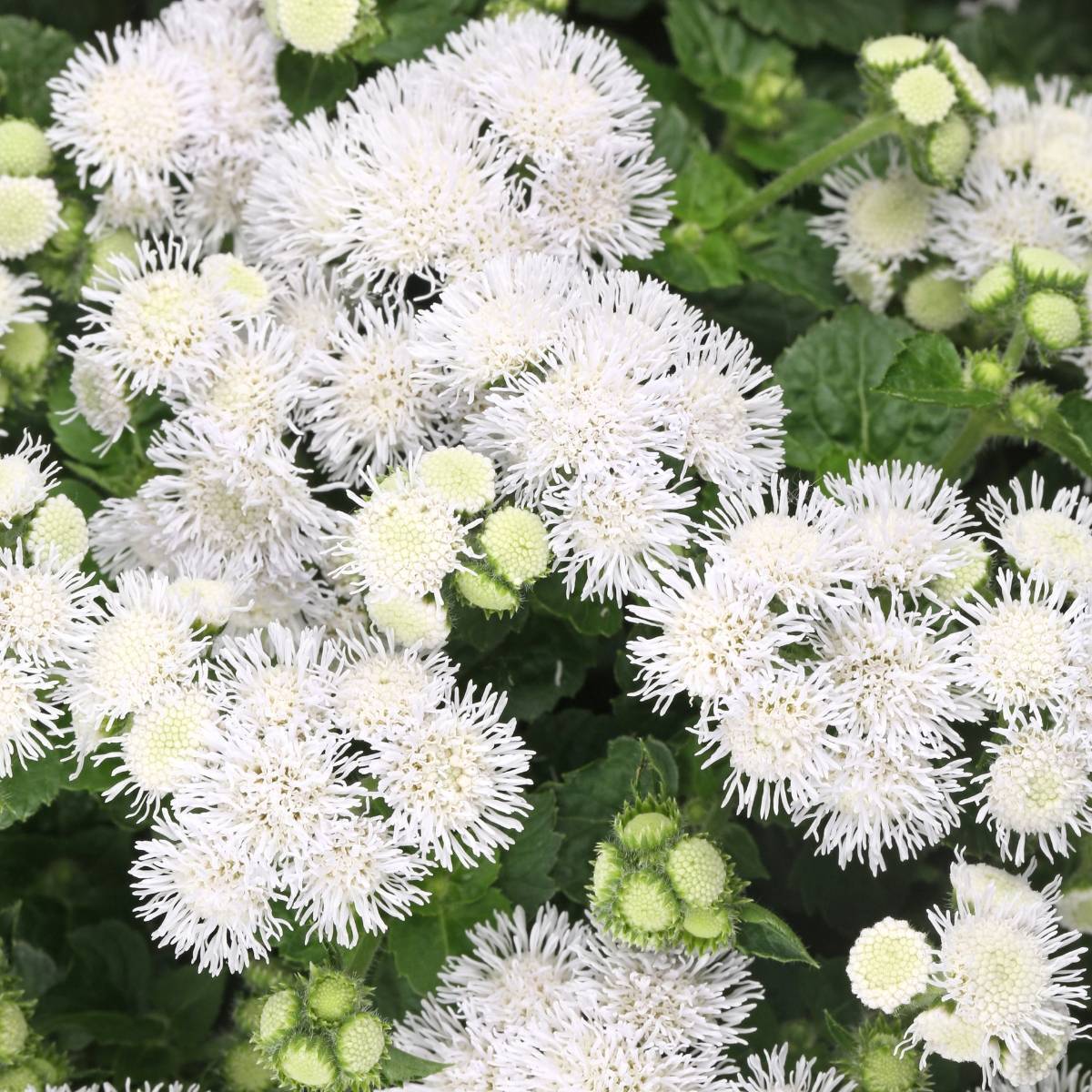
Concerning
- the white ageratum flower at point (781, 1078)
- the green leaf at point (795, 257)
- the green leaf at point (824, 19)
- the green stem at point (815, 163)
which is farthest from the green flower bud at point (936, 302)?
the white ageratum flower at point (781, 1078)

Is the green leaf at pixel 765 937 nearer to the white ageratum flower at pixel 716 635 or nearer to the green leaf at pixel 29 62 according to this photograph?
the white ageratum flower at pixel 716 635

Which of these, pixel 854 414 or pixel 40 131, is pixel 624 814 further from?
pixel 40 131

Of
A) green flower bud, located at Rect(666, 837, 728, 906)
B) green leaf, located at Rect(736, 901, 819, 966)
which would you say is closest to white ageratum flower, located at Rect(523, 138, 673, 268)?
green flower bud, located at Rect(666, 837, 728, 906)

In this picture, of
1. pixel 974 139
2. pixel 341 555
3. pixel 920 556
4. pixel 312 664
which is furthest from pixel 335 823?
pixel 974 139

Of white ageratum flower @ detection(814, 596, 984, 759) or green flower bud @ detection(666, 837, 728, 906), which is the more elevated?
white ageratum flower @ detection(814, 596, 984, 759)

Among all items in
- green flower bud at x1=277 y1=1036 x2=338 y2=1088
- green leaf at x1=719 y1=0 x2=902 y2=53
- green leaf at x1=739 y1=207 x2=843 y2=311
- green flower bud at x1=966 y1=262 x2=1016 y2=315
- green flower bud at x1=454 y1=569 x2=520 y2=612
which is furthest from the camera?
green leaf at x1=719 y1=0 x2=902 y2=53

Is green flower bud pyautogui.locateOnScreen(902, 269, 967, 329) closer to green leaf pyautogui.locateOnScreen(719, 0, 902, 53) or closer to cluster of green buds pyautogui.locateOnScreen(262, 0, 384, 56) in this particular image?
green leaf pyautogui.locateOnScreen(719, 0, 902, 53)

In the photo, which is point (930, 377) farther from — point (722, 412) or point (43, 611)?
point (43, 611)

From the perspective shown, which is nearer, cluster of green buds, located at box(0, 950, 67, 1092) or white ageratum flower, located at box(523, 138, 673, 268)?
cluster of green buds, located at box(0, 950, 67, 1092)
